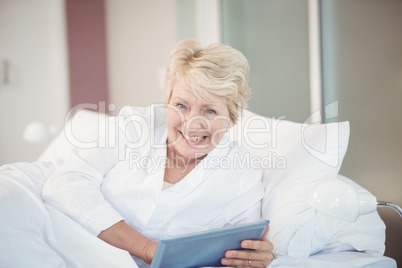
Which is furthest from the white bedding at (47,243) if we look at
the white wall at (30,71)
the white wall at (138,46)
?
the white wall at (30,71)

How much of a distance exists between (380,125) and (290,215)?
498 millimetres

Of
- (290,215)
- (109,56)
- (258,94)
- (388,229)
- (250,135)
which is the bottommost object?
(388,229)

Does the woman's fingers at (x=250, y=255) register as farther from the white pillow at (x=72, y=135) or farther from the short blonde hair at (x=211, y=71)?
the white pillow at (x=72, y=135)

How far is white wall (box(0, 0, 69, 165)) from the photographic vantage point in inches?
146

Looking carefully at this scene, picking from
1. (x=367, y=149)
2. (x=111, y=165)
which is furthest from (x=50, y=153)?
(x=367, y=149)

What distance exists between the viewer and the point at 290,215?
1.46m

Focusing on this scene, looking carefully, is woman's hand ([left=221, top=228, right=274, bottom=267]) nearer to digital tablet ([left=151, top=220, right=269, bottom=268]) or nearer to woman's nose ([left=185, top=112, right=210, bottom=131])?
digital tablet ([left=151, top=220, right=269, bottom=268])

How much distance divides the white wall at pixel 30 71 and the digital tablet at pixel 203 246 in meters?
3.01

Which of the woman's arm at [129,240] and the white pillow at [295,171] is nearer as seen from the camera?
the woman's arm at [129,240]

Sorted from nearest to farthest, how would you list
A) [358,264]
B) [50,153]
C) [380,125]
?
[358,264] < [380,125] < [50,153]

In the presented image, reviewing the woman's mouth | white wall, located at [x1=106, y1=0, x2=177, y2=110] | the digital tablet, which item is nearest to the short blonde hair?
the woman's mouth

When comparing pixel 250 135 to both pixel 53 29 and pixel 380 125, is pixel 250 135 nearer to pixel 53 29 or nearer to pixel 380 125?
pixel 380 125

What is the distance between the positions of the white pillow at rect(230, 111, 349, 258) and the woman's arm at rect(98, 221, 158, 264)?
1.45 ft

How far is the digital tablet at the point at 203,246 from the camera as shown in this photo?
100 cm
